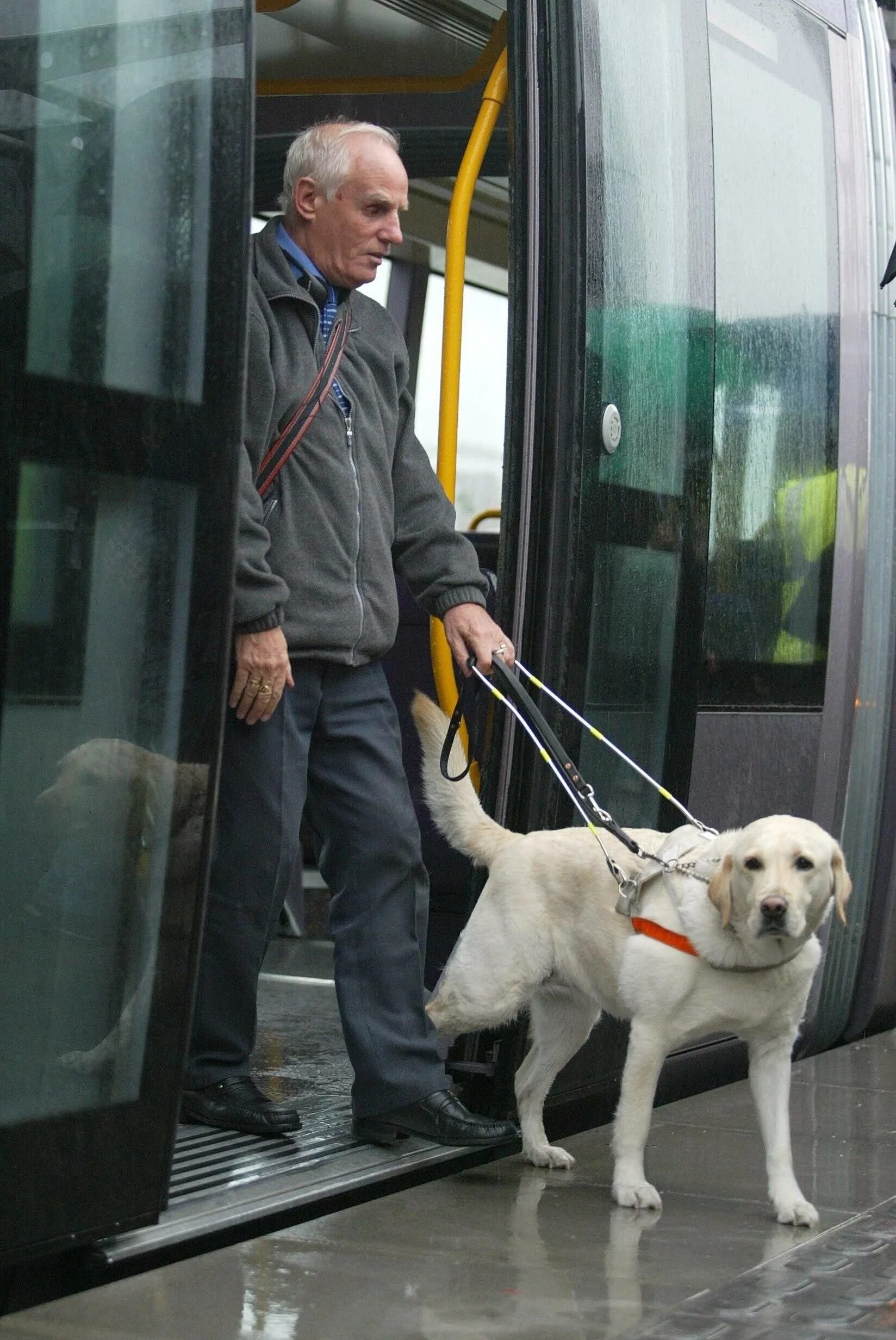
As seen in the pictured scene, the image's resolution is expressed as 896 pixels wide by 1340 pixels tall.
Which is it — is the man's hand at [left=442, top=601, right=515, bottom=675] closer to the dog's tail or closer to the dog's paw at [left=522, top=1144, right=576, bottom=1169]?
the dog's tail

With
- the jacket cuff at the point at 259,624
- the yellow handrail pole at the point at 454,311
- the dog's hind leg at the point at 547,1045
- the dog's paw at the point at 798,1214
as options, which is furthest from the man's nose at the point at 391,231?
the dog's paw at the point at 798,1214

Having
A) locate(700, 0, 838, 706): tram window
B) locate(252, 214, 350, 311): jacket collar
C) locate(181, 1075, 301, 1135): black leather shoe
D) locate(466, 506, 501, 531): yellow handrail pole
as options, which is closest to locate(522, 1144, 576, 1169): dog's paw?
locate(181, 1075, 301, 1135): black leather shoe

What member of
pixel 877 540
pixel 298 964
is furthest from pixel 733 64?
Result: pixel 298 964

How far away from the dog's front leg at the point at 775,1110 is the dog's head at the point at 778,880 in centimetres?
38

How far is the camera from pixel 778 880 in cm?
392

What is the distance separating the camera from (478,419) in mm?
10914

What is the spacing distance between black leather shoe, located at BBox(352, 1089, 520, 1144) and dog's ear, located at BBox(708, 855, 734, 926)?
77cm

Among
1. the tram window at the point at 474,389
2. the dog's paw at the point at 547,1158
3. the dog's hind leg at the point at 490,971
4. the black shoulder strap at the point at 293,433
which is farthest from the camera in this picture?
the tram window at the point at 474,389

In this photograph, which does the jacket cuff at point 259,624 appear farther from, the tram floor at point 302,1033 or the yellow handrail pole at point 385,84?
the yellow handrail pole at point 385,84

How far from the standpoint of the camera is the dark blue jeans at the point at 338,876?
4.20 meters

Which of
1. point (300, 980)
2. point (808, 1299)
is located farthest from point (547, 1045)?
point (300, 980)

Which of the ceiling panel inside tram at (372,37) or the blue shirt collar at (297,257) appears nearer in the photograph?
the blue shirt collar at (297,257)

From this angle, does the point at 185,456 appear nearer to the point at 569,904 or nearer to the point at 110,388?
the point at 110,388

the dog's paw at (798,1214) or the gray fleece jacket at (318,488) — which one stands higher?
the gray fleece jacket at (318,488)
